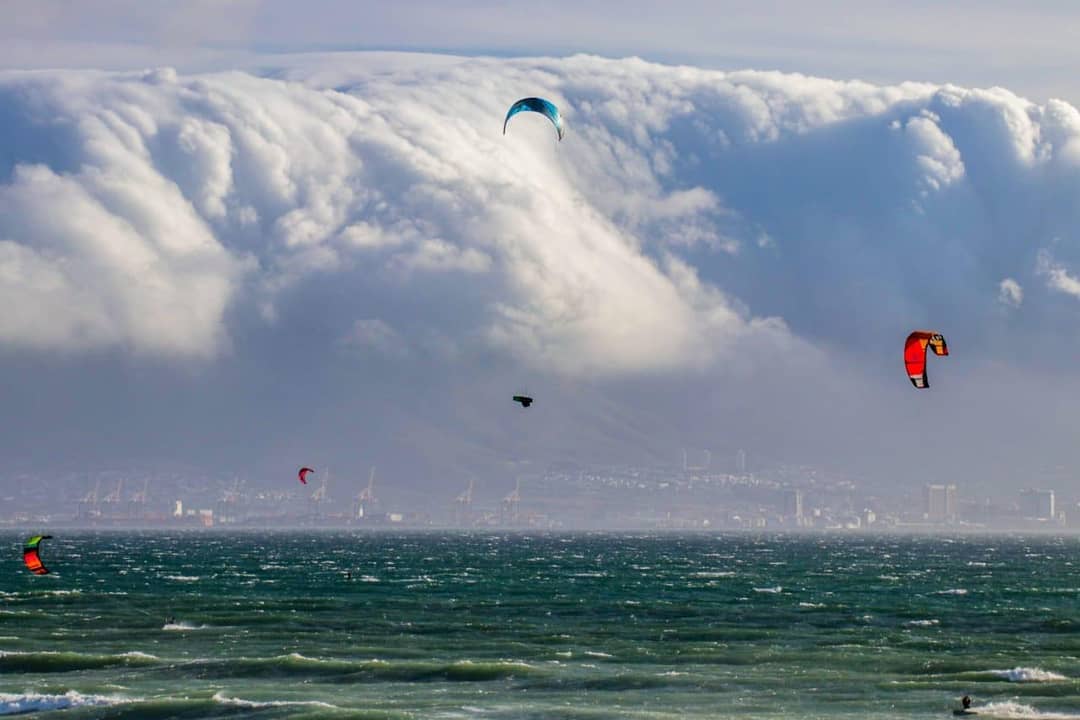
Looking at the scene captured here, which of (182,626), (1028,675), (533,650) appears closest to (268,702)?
(533,650)

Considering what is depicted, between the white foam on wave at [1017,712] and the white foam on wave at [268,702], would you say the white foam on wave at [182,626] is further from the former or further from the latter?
the white foam on wave at [1017,712]

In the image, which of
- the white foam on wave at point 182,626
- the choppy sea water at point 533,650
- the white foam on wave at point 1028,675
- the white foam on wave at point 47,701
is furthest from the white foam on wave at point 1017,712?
the white foam on wave at point 182,626

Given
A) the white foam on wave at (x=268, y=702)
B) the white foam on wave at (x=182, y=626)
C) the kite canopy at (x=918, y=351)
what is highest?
the kite canopy at (x=918, y=351)

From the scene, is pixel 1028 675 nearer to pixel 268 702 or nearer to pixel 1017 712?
pixel 1017 712

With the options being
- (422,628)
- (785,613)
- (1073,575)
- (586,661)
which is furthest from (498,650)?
(1073,575)

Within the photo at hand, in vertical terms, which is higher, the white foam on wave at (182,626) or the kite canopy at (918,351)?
the kite canopy at (918,351)

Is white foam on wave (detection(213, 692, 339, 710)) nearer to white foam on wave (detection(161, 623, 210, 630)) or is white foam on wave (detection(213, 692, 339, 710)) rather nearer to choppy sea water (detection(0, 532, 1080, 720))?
choppy sea water (detection(0, 532, 1080, 720))

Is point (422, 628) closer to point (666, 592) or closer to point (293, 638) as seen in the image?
point (293, 638)
